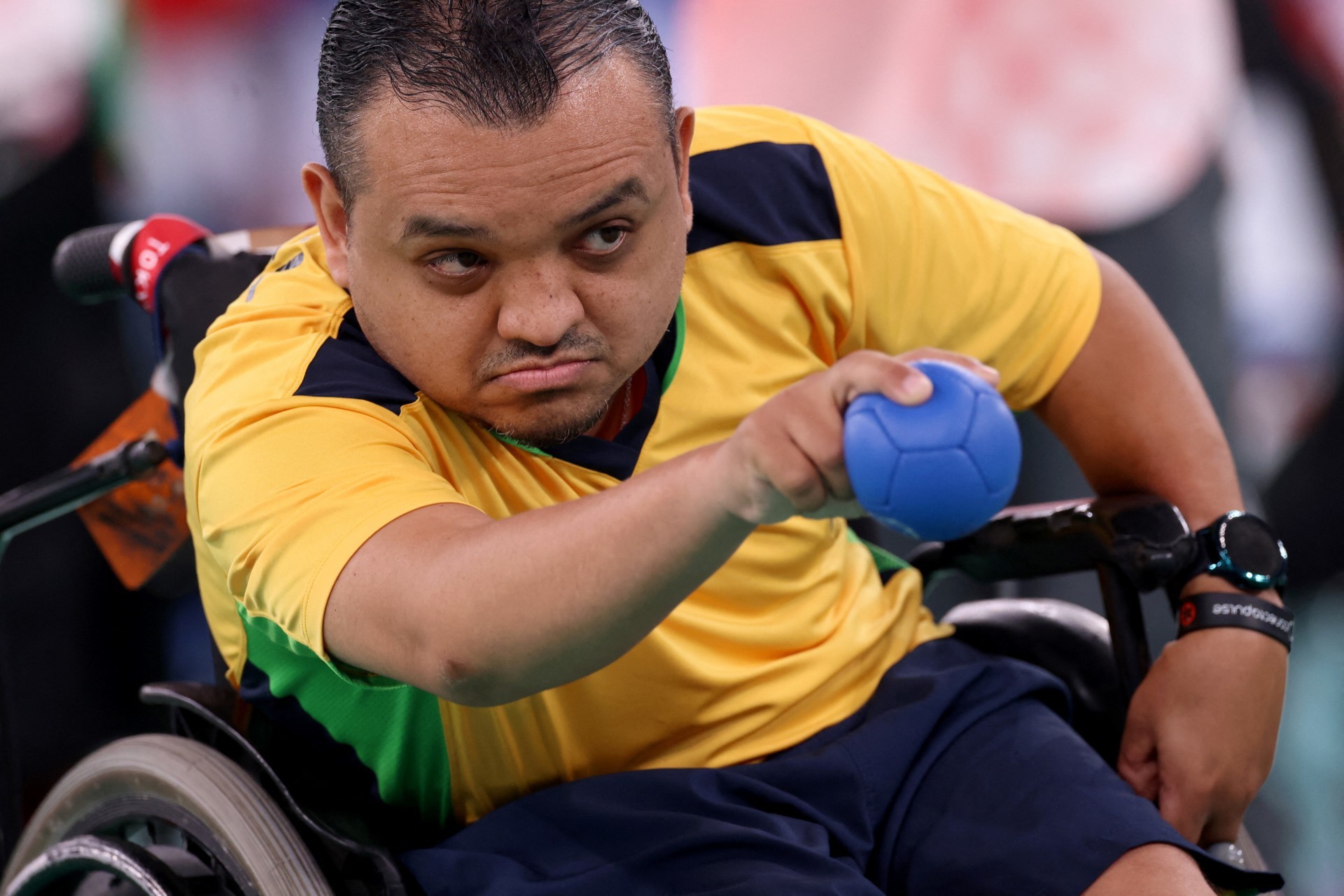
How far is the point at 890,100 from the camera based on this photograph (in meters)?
1.97

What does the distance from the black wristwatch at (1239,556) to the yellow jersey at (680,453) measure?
17 cm

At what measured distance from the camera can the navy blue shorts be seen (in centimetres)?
83

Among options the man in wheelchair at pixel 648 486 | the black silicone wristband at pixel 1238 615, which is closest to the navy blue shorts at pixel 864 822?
the man in wheelchair at pixel 648 486

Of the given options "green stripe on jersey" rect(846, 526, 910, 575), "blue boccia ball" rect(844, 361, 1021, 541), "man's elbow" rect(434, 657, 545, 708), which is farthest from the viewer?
"green stripe on jersey" rect(846, 526, 910, 575)

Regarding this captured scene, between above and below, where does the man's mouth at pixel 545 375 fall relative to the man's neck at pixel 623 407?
above

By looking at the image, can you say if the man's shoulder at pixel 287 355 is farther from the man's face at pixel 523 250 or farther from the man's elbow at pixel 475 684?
the man's elbow at pixel 475 684

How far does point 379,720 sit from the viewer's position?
2.86ft

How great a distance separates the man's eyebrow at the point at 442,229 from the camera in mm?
728

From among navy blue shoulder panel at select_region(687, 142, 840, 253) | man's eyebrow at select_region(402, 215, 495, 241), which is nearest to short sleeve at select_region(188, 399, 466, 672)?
man's eyebrow at select_region(402, 215, 495, 241)

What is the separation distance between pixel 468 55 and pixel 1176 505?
0.65 metres

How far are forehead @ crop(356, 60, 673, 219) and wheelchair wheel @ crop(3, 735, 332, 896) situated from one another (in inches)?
15.6

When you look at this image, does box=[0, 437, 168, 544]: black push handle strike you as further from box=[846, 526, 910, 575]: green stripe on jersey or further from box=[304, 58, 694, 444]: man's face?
box=[846, 526, 910, 575]: green stripe on jersey

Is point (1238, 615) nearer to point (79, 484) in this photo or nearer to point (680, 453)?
point (680, 453)

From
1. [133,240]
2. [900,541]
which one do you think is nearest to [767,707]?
[133,240]
